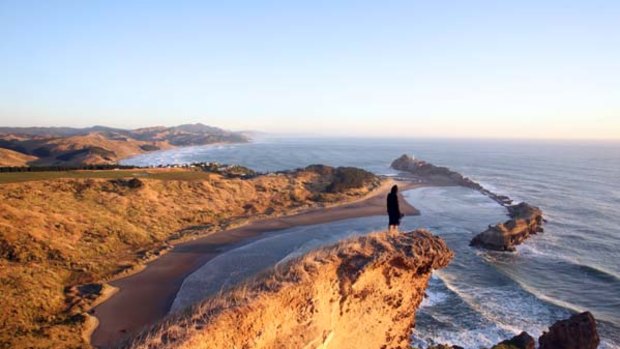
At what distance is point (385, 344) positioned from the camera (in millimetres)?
9961

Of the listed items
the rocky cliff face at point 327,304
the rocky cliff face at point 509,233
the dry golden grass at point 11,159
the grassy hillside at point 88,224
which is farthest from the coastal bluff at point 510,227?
the dry golden grass at point 11,159

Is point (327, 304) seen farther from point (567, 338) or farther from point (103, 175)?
point (103, 175)

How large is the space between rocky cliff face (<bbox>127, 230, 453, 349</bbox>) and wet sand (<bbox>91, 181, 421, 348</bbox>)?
1.41 metres

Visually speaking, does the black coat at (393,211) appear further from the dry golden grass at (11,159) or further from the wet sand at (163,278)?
the dry golden grass at (11,159)

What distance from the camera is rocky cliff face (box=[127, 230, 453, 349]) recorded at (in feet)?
23.3

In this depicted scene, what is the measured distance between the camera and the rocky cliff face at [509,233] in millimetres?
31078

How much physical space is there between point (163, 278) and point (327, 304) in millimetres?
16297

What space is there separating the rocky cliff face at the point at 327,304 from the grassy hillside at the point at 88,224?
10.6 m

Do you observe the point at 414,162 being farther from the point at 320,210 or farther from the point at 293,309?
the point at 293,309

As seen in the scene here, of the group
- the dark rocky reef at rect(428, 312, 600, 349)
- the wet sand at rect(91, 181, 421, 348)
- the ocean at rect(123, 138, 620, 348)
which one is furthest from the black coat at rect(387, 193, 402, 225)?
the dark rocky reef at rect(428, 312, 600, 349)

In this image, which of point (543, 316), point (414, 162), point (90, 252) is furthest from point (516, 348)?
point (414, 162)

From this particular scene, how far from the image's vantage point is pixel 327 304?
861 centimetres

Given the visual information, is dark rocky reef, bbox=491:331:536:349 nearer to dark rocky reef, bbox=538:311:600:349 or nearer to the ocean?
dark rocky reef, bbox=538:311:600:349

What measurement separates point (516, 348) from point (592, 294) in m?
10.3
